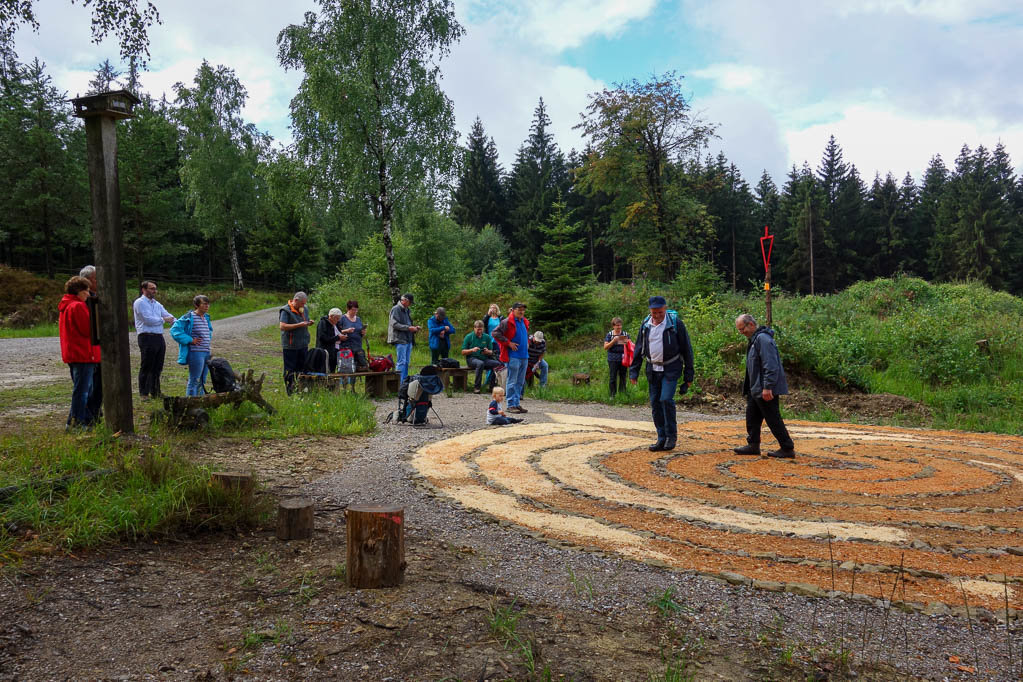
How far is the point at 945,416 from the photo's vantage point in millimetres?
11641

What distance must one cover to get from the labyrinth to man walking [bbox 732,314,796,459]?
0.25 m

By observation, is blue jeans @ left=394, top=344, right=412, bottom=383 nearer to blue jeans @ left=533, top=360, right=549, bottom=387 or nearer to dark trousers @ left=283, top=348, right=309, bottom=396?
dark trousers @ left=283, top=348, right=309, bottom=396

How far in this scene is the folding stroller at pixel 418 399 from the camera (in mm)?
9852

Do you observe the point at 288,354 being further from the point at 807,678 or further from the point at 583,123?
the point at 583,123

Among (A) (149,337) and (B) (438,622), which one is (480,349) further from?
(B) (438,622)

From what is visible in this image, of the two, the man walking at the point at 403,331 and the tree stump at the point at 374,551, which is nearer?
the tree stump at the point at 374,551

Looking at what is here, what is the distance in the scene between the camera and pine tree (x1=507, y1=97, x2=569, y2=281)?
165ft

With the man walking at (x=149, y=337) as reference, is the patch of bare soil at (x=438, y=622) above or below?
below

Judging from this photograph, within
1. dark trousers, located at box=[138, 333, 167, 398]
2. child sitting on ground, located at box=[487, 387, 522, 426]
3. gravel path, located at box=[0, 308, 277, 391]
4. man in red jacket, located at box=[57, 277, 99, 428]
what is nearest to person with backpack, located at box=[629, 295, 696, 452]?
child sitting on ground, located at box=[487, 387, 522, 426]

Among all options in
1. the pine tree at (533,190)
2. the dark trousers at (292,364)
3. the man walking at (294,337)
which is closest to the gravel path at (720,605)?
the man walking at (294,337)

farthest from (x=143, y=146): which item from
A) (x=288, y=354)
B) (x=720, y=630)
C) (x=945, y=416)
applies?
(x=720, y=630)

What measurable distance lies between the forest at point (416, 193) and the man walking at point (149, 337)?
3.20m

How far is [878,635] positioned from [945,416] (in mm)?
9866

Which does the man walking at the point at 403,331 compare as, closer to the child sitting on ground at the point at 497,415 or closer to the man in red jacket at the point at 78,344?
the child sitting on ground at the point at 497,415
